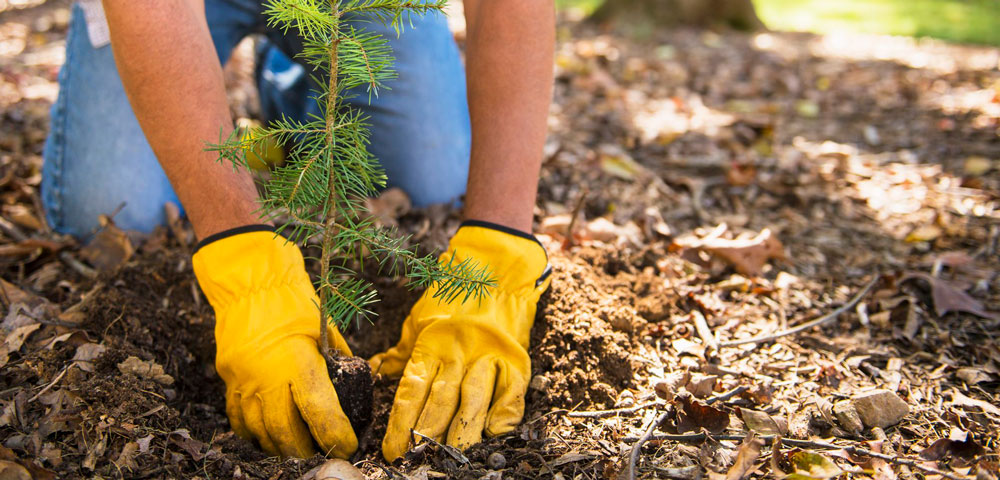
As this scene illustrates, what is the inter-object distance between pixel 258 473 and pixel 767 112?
3.49m

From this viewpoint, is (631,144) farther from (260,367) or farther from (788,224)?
(260,367)

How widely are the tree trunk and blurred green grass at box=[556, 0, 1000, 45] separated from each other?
666mm

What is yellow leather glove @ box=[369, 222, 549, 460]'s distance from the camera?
149 centimetres

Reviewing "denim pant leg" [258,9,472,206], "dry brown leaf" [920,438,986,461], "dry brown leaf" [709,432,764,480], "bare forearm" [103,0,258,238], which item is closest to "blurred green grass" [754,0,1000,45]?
"denim pant leg" [258,9,472,206]

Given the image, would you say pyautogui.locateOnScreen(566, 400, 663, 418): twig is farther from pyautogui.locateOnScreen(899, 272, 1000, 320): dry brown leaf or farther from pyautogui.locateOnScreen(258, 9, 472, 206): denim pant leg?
pyautogui.locateOnScreen(258, 9, 472, 206): denim pant leg

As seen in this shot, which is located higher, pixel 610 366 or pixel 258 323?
pixel 258 323

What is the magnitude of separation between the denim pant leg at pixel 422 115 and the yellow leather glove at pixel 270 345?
97 centimetres

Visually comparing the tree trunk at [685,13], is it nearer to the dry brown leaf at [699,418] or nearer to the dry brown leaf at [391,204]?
the dry brown leaf at [391,204]

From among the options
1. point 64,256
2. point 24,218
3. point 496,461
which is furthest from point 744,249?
point 24,218

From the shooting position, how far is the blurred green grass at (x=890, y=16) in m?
7.54

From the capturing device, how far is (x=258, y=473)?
135 cm

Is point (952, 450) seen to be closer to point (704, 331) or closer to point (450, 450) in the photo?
point (704, 331)

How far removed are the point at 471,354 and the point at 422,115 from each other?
4.21 ft

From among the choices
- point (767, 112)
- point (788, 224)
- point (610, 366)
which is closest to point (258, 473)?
point (610, 366)
